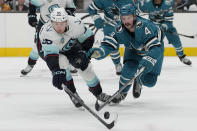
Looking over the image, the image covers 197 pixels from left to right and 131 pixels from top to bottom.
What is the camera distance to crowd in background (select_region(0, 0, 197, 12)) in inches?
301

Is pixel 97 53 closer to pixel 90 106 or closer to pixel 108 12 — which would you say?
pixel 90 106

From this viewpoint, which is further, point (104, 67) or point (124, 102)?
point (104, 67)

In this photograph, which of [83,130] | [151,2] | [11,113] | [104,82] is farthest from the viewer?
[151,2]

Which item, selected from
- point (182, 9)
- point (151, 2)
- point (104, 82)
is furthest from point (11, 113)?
point (182, 9)

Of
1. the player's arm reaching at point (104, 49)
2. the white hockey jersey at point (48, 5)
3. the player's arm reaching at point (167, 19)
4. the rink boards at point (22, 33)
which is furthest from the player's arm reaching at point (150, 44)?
the rink boards at point (22, 33)

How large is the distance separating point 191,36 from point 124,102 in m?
3.41

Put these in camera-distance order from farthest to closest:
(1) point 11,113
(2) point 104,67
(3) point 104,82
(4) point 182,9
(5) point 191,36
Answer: (4) point 182,9
(5) point 191,36
(2) point 104,67
(3) point 104,82
(1) point 11,113

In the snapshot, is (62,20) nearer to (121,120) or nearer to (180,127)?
(121,120)

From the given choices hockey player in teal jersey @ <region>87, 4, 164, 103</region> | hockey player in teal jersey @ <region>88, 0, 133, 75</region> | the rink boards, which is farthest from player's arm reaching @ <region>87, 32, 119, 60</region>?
the rink boards

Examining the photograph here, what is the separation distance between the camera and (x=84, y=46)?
3838 millimetres

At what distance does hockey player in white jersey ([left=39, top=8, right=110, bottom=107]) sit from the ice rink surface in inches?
10.2

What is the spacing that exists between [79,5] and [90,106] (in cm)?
389

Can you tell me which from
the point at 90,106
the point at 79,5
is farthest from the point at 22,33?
the point at 90,106

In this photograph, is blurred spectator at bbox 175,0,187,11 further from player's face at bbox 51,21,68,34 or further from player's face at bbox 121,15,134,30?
player's face at bbox 51,21,68,34
